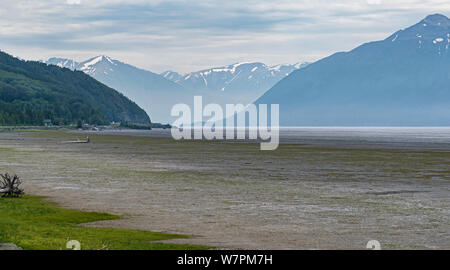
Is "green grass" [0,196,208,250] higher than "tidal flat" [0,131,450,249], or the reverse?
"green grass" [0,196,208,250]

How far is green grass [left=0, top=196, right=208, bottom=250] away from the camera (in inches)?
1032

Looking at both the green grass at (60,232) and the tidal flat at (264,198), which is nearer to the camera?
the green grass at (60,232)

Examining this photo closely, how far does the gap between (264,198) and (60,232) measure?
18.7 m

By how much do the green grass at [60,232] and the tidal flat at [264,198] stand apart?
1561 millimetres

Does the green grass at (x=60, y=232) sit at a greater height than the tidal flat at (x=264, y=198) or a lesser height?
greater

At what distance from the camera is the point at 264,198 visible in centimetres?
4538

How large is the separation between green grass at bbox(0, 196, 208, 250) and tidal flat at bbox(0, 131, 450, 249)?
1.56 metres

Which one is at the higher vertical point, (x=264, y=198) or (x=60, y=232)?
(x=60, y=232)

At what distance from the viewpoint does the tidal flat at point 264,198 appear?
3056cm

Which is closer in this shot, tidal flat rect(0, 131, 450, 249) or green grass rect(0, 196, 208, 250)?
green grass rect(0, 196, 208, 250)

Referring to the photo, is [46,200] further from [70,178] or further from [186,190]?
[70,178]

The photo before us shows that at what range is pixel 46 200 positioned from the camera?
140ft
